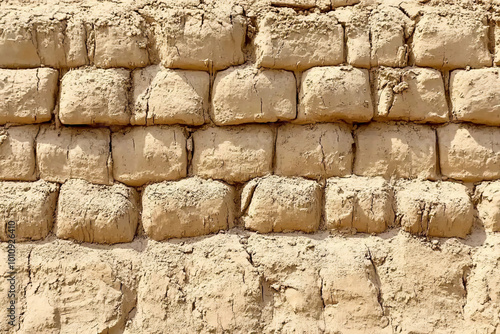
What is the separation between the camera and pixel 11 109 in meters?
2.28

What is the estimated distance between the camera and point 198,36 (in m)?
2.28

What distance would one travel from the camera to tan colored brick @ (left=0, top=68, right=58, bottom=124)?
228 cm

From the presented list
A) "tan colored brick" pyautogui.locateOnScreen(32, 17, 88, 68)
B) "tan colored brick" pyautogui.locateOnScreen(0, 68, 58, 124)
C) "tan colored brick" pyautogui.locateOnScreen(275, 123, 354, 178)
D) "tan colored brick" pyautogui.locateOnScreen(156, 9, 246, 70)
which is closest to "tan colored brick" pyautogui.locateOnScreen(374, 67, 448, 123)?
"tan colored brick" pyautogui.locateOnScreen(275, 123, 354, 178)

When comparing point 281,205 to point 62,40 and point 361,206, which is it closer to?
point 361,206

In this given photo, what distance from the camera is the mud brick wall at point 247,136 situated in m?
2.21

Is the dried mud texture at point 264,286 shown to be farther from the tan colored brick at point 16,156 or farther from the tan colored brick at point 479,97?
the tan colored brick at point 479,97

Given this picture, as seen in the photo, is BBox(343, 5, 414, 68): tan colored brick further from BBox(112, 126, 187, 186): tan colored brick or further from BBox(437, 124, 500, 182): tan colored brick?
BBox(112, 126, 187, 186): tan colored brick

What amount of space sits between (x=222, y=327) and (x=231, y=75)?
1029 mm

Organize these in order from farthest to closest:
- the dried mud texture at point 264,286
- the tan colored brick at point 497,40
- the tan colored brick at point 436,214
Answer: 1. the tan colored brick at point 497,40
2. the tan colored brick at point 436,214
3. the dried mud texture at point 264,286

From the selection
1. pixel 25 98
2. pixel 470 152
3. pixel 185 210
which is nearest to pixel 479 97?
pixel 470 152

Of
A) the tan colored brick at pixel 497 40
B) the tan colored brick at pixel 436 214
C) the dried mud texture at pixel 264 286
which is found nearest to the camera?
the dried mud texture at pixel 264 286

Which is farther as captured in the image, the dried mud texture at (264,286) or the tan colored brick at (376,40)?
the tan colored brick at (376,40)

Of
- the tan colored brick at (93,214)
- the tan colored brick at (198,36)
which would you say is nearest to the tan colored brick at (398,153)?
the tan colored brick at (198,36)

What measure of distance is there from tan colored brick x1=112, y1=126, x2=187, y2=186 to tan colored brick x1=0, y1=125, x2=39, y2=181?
14.0 inches
